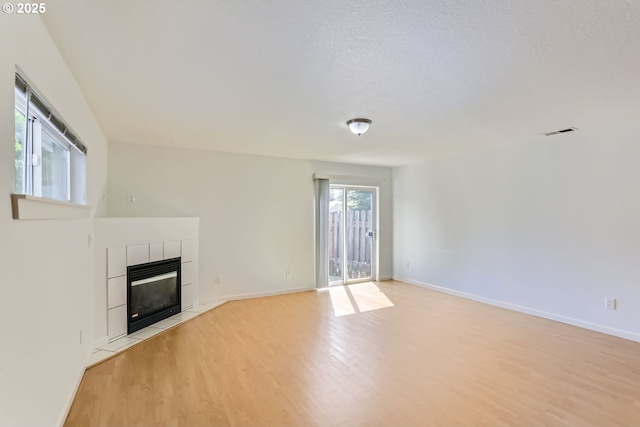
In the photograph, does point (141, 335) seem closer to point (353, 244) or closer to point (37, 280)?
point (37, 280)

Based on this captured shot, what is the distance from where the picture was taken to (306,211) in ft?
19.1

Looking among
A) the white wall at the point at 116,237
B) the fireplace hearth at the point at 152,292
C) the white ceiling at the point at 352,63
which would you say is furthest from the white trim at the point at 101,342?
the white ceiling at the point at 352,63

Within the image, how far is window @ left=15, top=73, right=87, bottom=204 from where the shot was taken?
5.61 ft

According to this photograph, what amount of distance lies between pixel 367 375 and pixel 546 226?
10.6 ft

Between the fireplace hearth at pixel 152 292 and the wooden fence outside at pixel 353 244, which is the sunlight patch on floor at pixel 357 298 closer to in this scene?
the wooden fence outside at pixel 353 244

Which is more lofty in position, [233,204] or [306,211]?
[233,204]

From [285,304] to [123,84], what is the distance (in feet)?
11.7

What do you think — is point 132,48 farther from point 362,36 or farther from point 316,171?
point 316,171

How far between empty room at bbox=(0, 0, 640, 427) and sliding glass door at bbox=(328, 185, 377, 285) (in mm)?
452

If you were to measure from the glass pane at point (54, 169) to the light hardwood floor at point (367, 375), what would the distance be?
155cm

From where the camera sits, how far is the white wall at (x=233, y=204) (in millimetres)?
4535

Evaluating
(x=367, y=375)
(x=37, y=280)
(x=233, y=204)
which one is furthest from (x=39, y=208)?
(x=233, y=204)

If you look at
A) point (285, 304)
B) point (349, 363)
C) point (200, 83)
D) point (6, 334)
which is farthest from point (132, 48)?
point (285, 304)

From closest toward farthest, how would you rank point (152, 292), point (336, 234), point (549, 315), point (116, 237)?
1. point (116, 237)
2. point (152, 292)
3. point (549, 315)
4. point (336, 234)
